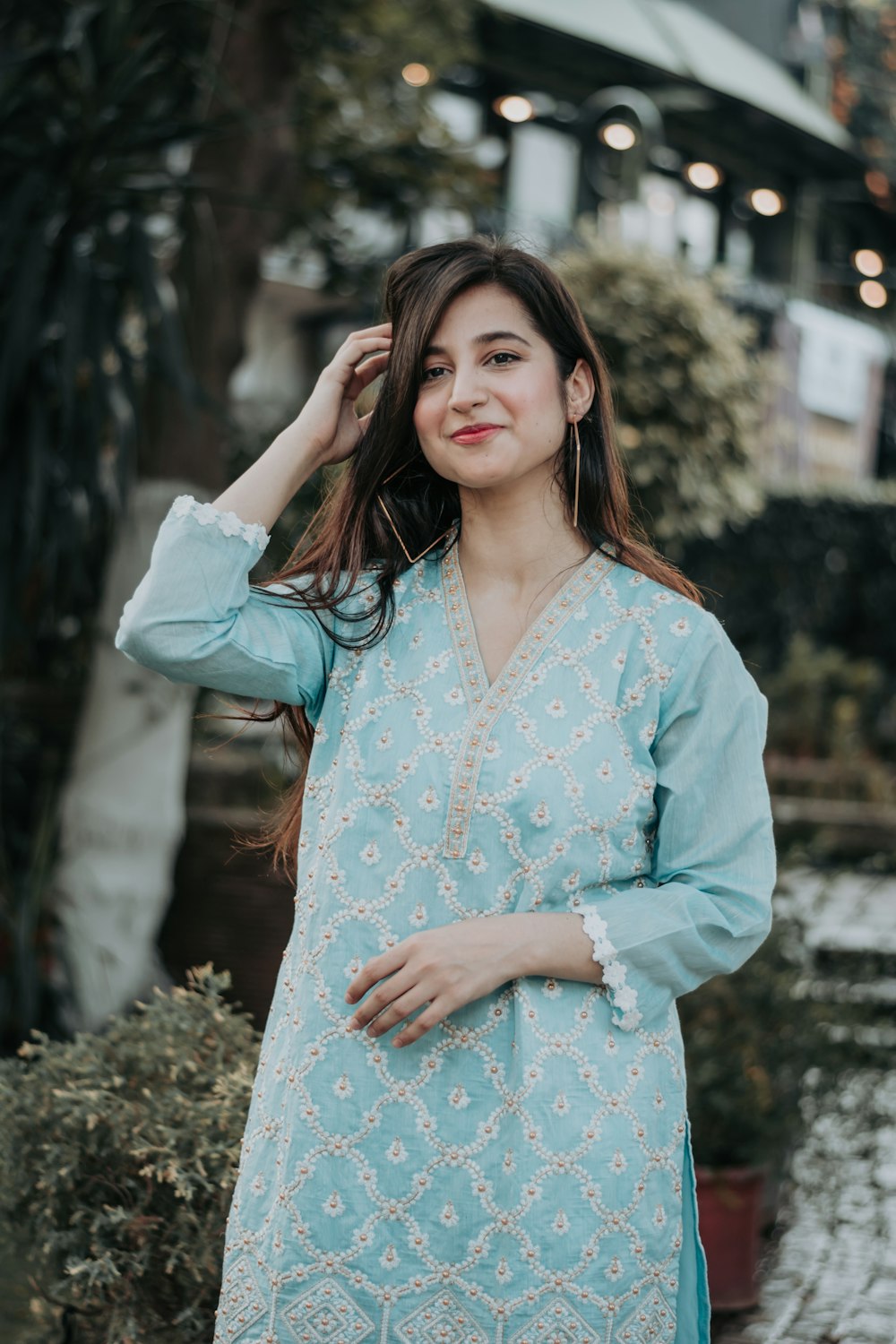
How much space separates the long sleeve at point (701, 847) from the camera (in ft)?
5.94

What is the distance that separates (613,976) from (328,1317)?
497 millimetres

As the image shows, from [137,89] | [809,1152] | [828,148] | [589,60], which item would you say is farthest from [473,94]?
[809,1152]

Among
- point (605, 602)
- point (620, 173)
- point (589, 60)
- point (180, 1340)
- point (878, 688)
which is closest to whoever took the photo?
point (605, 602)

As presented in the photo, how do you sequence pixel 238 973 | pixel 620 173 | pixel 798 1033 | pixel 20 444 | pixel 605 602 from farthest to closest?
pixel 620 173 → pixel 238 973 → pixel 20 444 → pixel 798 1033 → pixel 605 602

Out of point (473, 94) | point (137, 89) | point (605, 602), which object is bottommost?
point (605, 602)

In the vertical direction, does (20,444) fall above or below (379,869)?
above

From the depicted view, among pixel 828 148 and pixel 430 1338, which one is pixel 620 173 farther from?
pixel 430 1338

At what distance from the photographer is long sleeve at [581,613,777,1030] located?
1812 millimetres

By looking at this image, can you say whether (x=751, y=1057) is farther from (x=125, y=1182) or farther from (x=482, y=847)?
(x=482, y=847)

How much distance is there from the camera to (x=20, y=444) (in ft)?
15.5

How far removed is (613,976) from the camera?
179 cm

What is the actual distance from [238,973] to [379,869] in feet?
14.6

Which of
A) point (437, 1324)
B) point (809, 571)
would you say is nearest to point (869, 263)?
point (809, 571)

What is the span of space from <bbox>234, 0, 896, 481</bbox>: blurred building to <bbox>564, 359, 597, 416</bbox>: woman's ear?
8.92 m
